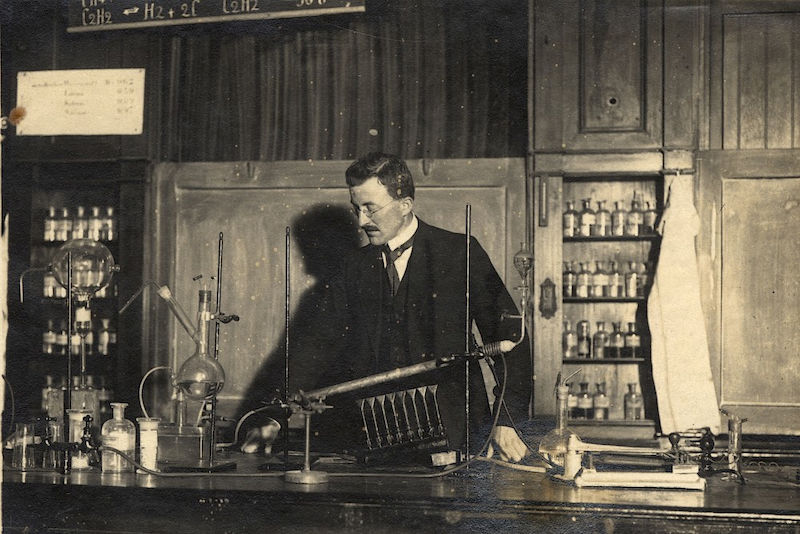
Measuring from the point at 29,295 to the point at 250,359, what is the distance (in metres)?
1.28

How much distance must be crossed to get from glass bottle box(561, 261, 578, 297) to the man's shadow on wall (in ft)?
3.43

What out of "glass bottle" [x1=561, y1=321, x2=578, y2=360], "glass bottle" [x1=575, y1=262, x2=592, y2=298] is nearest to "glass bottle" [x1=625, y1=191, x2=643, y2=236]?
"glass bottle" [x1=575, y1=262, x2=592, y2=298]

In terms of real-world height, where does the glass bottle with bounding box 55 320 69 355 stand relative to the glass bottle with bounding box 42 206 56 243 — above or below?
below

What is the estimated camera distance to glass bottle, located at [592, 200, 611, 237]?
4.85 meters

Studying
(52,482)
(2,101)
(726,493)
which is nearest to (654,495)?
(726,493)

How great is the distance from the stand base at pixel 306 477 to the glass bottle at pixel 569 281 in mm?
2431

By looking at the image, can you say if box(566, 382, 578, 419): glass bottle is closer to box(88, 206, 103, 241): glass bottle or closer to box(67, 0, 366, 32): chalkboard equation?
box(67, 0, 366, 32): chalkboard equation

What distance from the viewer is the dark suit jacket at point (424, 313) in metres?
4.02

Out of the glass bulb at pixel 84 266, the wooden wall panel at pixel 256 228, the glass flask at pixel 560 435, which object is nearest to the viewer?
the glass flask at pixel 560 435

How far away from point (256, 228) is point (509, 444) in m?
2.44

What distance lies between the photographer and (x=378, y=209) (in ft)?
13.0

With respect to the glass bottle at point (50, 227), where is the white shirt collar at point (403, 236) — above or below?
below

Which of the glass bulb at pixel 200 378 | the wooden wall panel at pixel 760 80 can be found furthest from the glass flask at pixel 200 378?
the wooden wall panel at pixel 760 80

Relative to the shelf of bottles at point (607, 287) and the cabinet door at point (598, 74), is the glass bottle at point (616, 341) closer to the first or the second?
the shelf of bottles at point (607, 287)
